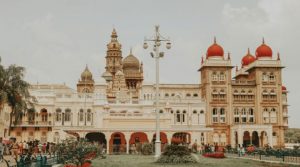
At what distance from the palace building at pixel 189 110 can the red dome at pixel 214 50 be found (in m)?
0.02

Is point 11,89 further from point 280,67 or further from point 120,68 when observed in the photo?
point 120,68

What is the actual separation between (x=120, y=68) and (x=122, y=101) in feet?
91.3

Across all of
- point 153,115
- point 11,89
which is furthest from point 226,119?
point 11,89

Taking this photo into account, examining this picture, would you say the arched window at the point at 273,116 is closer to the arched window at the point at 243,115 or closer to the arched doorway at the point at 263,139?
the arched doorway at the point at 263,139

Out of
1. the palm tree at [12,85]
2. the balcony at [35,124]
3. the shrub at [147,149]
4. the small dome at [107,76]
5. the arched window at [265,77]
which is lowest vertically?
the shrub at [147,149]

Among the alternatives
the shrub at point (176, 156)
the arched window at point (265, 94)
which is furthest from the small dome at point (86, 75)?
the shrub at point (176, 156)

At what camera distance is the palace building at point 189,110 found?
55062mm

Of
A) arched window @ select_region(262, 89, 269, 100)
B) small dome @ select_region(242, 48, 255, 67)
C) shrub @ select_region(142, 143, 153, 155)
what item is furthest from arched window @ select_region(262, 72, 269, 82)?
shrub @ select_region(142, 143, 153, 155)

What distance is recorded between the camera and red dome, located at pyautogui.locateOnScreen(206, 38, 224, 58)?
70.4 m

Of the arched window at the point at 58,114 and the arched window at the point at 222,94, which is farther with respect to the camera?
the arched window at the point at 222,94

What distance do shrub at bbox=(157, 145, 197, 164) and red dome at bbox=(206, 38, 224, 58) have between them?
4428 cm

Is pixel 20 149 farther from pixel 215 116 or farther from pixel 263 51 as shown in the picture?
pixel 263 51

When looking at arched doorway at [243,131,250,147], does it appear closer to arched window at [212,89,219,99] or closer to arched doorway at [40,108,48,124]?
arched window at [212,89,219,99]

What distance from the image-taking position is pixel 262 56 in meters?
71.7
